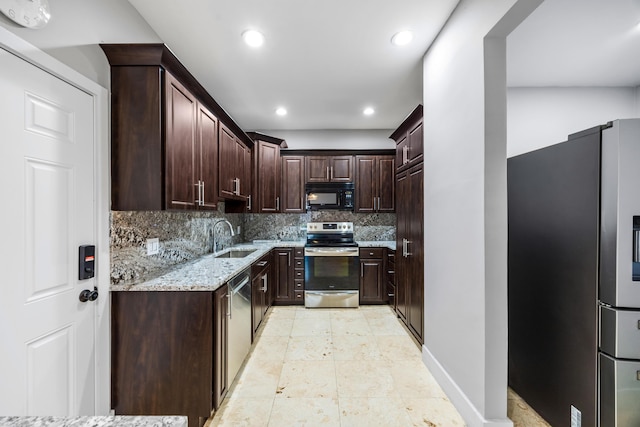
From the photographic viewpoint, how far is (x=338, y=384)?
2137 mm

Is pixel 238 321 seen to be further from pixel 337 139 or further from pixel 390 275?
pixel 337 139

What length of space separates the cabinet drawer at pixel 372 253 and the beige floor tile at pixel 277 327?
1350mm

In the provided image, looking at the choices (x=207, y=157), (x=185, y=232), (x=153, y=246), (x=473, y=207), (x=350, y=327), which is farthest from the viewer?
(x=350, y=327)

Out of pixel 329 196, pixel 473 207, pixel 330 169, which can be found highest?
pixel 330 169

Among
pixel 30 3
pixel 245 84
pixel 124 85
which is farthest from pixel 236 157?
pixel 30 3

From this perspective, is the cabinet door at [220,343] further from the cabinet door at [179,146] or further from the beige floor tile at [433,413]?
the beige floor tile at [433,413]

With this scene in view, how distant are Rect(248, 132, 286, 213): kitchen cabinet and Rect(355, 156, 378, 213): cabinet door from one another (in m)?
1.25

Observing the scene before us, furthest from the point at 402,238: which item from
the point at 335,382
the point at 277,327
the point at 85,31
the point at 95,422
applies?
the point at 85,31

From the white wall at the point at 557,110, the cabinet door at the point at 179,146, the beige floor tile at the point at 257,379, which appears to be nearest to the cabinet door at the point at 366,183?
the white wall at the point at 557,110

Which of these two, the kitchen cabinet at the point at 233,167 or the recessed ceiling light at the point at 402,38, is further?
the kitchen cabinet at the point at 233,167

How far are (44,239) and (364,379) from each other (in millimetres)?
2312

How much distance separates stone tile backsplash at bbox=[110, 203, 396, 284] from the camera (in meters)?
1.77

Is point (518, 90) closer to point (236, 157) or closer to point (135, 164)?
point (236, 157)

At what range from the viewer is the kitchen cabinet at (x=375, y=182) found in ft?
13.9
